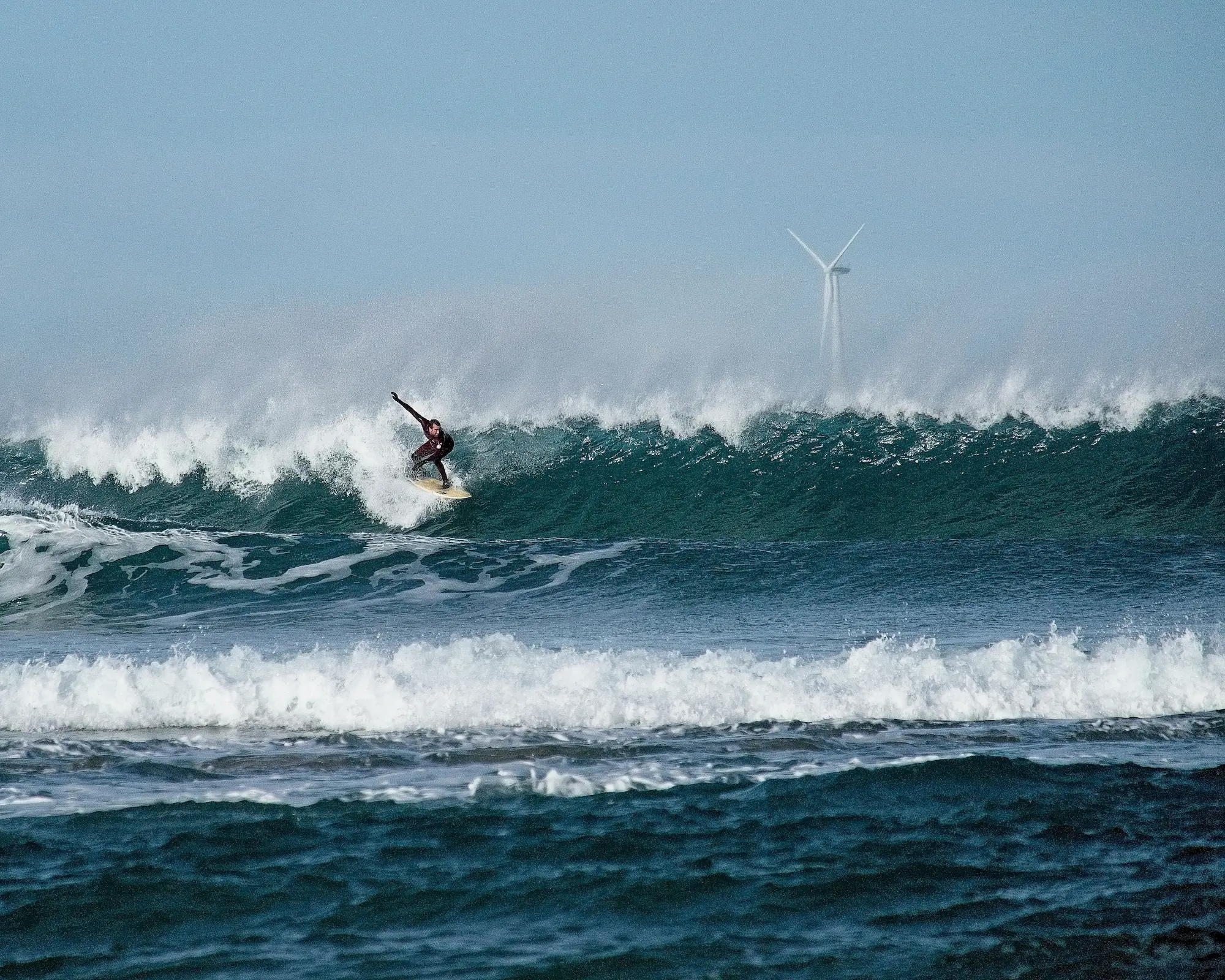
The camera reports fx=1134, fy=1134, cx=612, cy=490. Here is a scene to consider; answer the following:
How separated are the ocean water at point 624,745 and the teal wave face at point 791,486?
0.63 ft

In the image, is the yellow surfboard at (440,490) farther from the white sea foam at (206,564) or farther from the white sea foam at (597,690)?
the white sea foam at (597,690)

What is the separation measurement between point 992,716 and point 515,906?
415cm

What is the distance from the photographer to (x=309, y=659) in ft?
27.6

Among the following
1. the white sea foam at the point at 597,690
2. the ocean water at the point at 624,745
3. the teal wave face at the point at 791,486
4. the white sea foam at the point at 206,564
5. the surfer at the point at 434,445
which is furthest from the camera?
the teal wave face at the point at 791,486

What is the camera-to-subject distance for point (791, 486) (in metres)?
18.3

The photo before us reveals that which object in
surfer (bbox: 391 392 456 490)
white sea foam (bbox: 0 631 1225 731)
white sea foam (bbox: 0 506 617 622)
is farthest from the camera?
surfer (bbox: 391 392 456 490)

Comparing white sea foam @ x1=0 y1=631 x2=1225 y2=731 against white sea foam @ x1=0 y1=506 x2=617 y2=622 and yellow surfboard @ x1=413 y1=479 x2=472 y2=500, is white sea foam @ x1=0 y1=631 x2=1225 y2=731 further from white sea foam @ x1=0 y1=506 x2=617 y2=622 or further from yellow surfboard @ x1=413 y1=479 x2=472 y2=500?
yellow surfboard @ x1=413 y1=479 x2=472 y2=500

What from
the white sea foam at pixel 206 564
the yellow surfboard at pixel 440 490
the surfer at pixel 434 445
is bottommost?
the white sea foam at pixel 206 564

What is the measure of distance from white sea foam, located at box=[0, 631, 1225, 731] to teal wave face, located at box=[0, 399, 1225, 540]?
314 inches

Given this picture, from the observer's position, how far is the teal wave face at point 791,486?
16.5 meters

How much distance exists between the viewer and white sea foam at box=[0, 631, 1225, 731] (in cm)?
720

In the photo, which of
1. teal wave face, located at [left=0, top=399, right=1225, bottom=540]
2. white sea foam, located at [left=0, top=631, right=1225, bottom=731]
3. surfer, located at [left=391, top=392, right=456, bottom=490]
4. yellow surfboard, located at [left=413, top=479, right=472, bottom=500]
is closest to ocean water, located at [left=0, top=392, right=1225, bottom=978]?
white sea foam, located at [left=0, top=631, right=1225, bottom=731]

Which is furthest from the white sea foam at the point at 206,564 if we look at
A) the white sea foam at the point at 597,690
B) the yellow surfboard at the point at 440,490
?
the white sea foam at the point at 597,690

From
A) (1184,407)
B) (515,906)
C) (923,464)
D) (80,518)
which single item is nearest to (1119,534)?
(923,464)
